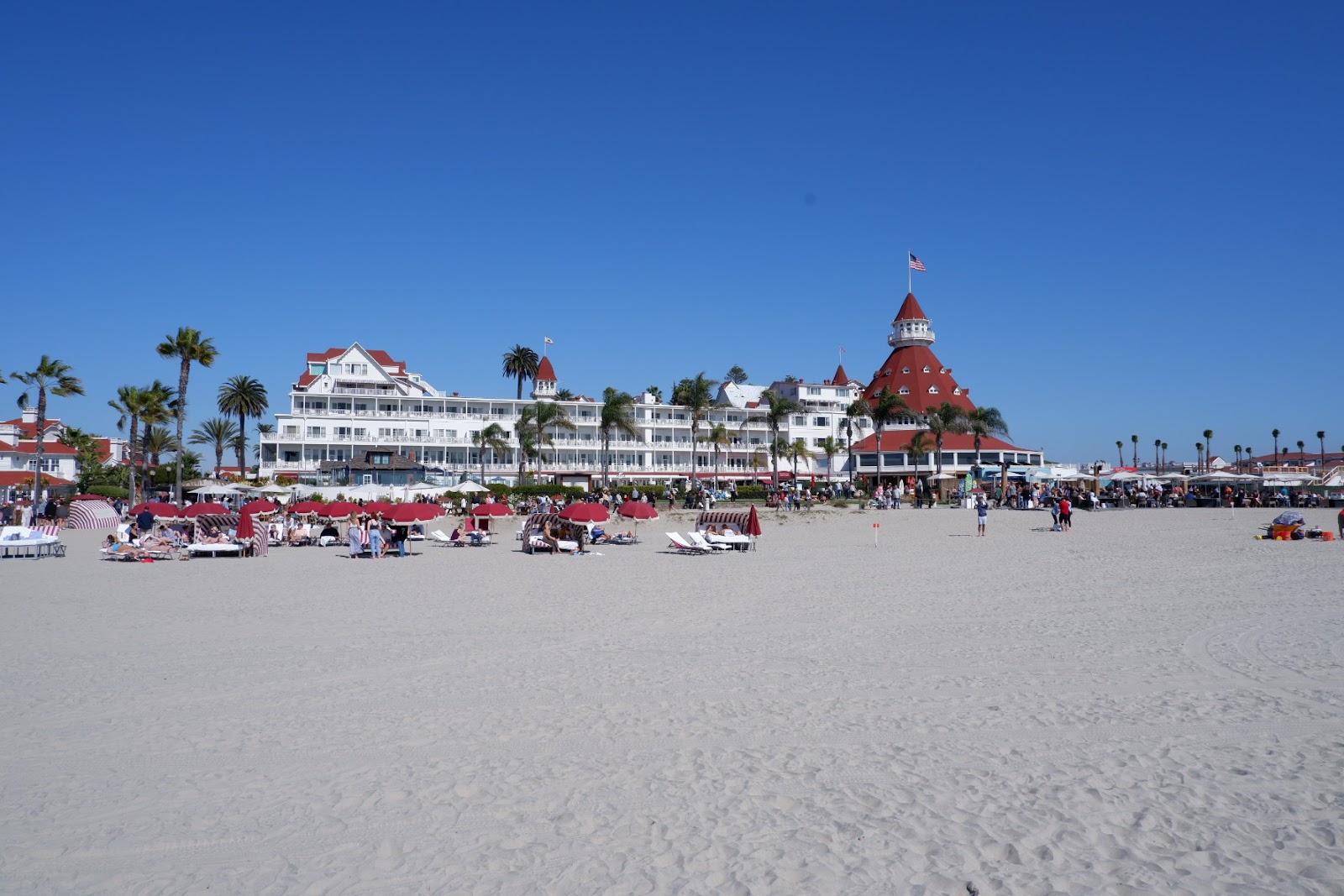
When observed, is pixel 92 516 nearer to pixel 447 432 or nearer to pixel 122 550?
pixel 122 550

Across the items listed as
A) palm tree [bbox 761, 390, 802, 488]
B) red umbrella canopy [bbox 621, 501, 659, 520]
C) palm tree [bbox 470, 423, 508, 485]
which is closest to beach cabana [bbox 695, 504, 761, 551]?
red umbrella canopy [bbox 621, 501, 659, 520]

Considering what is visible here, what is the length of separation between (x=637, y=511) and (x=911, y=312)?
229ft

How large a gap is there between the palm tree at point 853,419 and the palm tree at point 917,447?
109 inches

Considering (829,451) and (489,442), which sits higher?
(489,442)

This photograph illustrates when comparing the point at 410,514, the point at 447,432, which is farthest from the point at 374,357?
the point at 410,514

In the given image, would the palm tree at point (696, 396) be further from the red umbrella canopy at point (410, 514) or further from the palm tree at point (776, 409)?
the red umbrella canopy at point (410, 514)

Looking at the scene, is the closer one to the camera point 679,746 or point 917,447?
point 679,746

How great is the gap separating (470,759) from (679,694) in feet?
7.66

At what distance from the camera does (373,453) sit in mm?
70125

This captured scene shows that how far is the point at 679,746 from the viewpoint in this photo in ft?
21.9

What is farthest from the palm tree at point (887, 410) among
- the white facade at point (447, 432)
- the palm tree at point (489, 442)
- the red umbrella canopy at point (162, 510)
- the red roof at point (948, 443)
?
the red umbrella canopy at point (162, 510)

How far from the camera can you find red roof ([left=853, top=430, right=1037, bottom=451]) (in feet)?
257

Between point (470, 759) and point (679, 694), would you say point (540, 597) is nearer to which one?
point (679, 694)

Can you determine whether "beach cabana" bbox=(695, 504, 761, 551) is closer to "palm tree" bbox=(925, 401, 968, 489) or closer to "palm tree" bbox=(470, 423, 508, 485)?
"palm tree" bbox=(470, 423, 508, 485)
